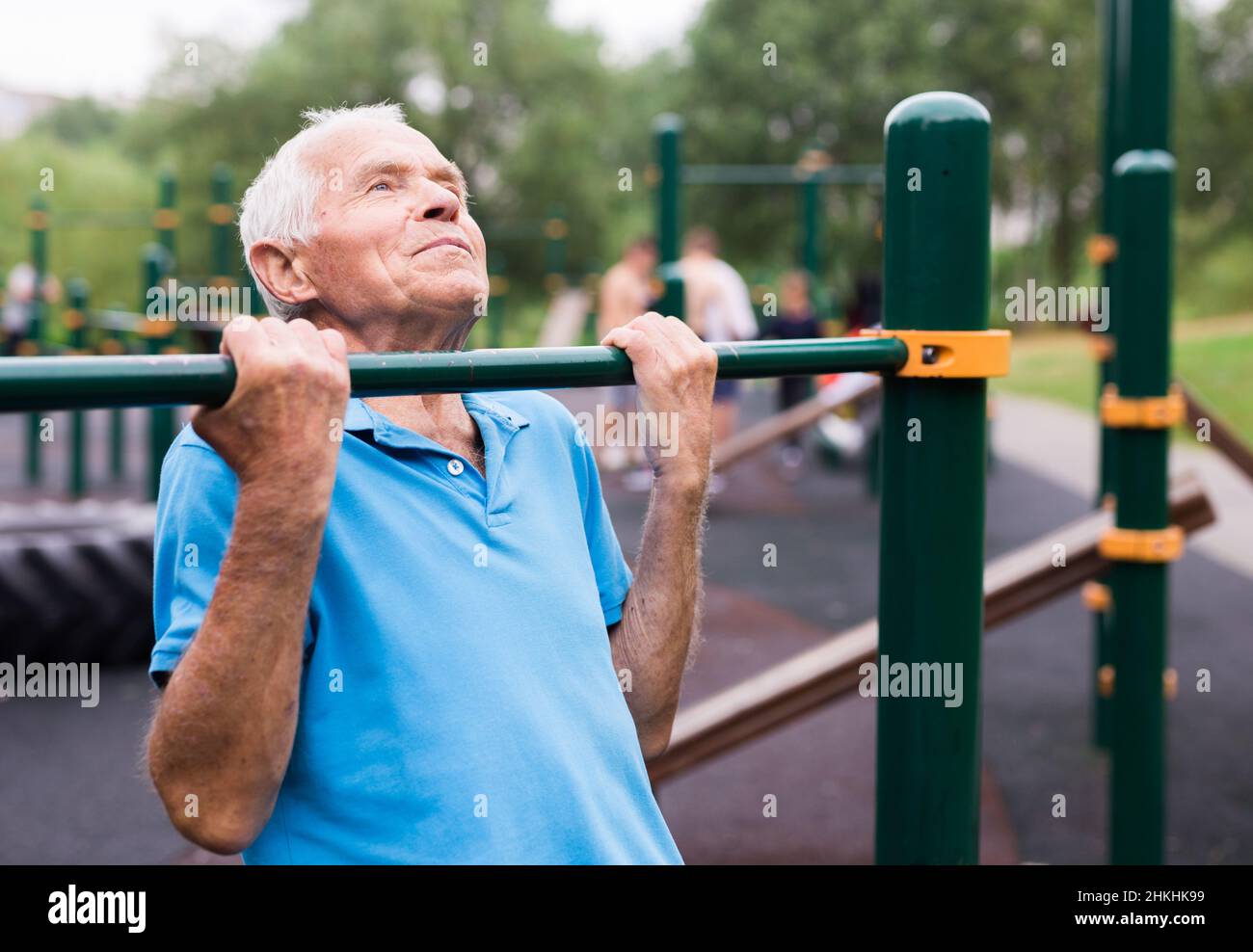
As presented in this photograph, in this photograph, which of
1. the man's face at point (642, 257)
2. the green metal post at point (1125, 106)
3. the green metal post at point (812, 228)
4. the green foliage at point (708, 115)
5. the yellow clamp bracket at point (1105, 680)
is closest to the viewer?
the green metal post at point (1125, 106)

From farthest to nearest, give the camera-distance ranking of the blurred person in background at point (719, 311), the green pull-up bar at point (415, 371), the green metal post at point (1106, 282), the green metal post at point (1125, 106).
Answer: the blurred person in background at point (719, 311), the green metal post at point (1106, 282), the green metal post at point (1125, 106), the green pull-up bar at point (415, 371)

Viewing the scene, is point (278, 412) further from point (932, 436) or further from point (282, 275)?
point (932, 436)

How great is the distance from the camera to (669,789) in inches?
165

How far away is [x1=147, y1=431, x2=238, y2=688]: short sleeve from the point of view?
3.93 ft

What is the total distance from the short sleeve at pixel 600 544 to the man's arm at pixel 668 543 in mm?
20

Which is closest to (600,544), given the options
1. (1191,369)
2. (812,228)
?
(812,228)

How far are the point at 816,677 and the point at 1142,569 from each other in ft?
2.48

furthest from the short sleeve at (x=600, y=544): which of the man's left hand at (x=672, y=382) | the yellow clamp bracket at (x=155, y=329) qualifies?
the yellow clamp bracket at (x=155, y=329)

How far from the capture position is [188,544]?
1217 mm

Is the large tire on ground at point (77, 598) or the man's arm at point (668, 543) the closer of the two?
the man's arm at point (668, 543)

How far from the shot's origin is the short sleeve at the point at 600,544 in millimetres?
1596

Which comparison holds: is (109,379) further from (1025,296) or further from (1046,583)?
(1046,583)

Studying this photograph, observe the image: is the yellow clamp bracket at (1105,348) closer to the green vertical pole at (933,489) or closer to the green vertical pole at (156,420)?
the green vertical pole at (933,489)
